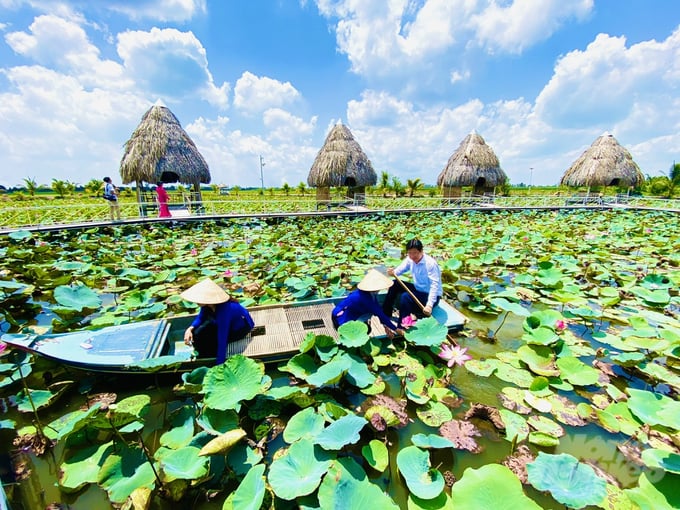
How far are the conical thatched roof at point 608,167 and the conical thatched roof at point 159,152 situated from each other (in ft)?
61.8

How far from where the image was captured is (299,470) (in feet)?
4.63

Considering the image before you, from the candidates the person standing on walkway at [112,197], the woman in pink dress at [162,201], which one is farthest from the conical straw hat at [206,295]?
the woman in pink dress at [162,201]

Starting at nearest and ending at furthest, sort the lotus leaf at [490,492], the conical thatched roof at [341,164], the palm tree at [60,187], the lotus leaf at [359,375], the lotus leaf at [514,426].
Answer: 1. the lotus leaf at [490,492]
2. the lotus leaf at [514,426]
3. the lotus leaf at [359,375]
4. the conical thatched roof at [341,164]
5. the palm tree at [60,187]

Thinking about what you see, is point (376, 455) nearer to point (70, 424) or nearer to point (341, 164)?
point (70, 424)

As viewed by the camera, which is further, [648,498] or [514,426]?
[514,426]

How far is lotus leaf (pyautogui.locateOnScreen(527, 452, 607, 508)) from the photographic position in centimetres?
121

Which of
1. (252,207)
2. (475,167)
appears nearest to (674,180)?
(475,167)

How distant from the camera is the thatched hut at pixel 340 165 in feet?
44.3

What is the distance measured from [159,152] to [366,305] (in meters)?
11.1

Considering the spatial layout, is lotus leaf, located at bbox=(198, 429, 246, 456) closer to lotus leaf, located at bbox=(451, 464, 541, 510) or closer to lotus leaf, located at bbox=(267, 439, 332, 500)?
lotus leaf, located at bbox=(267, 439, 332, 500)

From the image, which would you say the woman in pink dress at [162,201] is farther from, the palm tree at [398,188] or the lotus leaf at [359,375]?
the palm tree at [398,188]

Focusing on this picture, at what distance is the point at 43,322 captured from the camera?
335 centimetres

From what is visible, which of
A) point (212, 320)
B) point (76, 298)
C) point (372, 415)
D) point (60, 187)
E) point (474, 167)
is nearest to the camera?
point (372, 415)

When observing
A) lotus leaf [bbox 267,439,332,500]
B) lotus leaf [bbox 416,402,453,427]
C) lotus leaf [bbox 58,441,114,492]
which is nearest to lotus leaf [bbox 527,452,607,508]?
lotus leaf [bbox 416,402,453,427]
